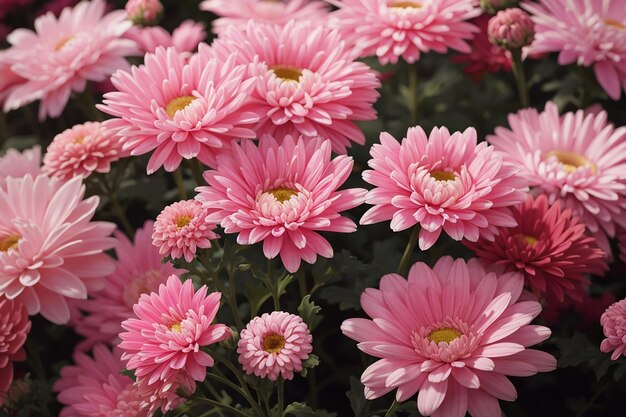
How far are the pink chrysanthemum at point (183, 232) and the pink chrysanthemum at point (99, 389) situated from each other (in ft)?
0.72

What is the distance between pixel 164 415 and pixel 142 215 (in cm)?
79

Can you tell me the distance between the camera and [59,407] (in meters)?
1.47

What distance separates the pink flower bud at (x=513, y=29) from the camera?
4.64 ft

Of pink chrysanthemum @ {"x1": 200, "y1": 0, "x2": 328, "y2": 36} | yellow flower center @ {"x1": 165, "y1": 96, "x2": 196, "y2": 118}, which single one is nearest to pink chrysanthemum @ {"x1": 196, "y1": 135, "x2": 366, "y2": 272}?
yellow flower center @ {"x1": 165, "y1": 96, "x2": 196, "y2": 118}

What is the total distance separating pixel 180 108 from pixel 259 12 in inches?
22.2

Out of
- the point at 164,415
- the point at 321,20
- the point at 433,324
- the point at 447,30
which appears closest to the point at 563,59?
the point at 447,30

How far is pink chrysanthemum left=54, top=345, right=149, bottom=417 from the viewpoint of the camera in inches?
46.3

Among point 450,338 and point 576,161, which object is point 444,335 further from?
point 576,161

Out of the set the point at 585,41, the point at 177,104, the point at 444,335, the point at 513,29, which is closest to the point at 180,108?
the point at 177,104

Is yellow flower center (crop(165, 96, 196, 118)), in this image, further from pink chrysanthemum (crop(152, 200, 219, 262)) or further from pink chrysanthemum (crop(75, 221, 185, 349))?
pink chrysanthemum (crop(75, 221, 185, 349))

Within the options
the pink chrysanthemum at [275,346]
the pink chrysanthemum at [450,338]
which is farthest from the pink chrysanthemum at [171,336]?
the pink chrysanthemum at [450,338]

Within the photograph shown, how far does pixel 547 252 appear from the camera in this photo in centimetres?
119

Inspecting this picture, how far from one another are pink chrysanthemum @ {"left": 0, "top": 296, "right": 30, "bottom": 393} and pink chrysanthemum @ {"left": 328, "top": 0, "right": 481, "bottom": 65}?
73 cm

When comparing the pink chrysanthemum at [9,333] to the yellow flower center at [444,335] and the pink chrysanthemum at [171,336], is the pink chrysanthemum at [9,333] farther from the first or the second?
the yellow flower center at [444,335]
